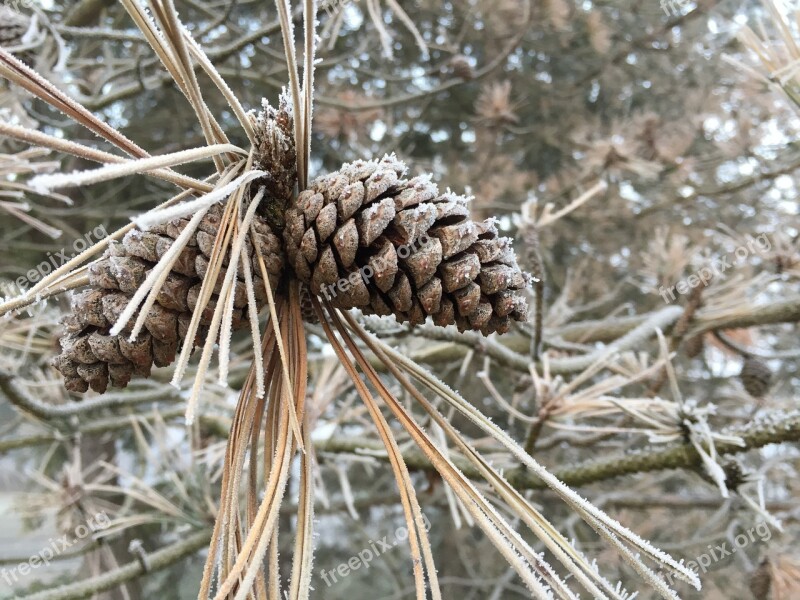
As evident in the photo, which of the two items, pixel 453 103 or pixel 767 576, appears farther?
pixel 453 103

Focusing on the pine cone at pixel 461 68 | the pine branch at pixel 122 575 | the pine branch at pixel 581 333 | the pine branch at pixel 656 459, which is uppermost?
the pine cone at pixel 461 68

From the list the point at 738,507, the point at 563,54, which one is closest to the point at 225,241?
the point at 738,507

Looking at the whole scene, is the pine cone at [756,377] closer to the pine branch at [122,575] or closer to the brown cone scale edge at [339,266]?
the brown cone scale edge at [339,266]

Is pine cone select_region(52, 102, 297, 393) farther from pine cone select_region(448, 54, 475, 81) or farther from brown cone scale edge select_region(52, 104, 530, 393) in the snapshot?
pine cone select_region(448, 54, 475, 81)

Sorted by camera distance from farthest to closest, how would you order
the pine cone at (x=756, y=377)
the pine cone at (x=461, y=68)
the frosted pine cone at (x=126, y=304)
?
the pine cone at (x=461, y=68) < the pine cone at (x=756, y=377) < the frosted pine cone at (x=126, y=304)

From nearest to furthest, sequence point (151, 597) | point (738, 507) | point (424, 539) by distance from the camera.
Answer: point (424, 539)
point (738, 507)
point (151, 597)

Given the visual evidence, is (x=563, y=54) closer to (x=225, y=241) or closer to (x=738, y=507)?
(x=738, y=507)

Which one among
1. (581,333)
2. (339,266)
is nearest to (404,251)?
(339,266)

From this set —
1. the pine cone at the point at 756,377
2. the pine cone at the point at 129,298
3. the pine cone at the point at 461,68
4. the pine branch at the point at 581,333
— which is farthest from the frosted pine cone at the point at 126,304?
the pine cone at the point at 461,68
